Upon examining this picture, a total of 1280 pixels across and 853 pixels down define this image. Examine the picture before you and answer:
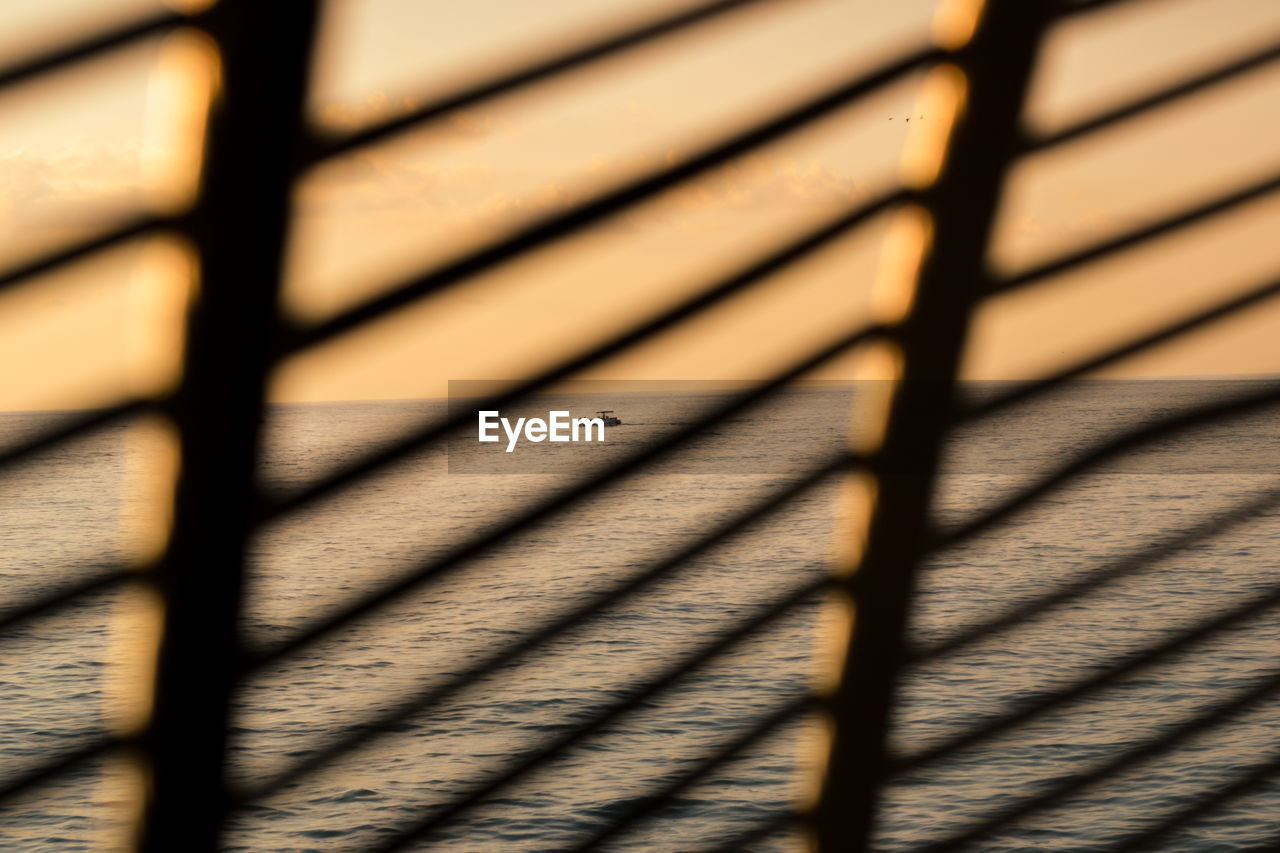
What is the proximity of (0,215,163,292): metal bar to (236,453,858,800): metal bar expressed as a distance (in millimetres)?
435

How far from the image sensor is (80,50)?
0.82 meters

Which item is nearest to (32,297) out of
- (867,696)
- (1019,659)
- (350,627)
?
(350,627)

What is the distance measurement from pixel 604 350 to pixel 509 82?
24 centimetres

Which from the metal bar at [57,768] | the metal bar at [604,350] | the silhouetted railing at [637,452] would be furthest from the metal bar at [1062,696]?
the metal bar at [57,768]

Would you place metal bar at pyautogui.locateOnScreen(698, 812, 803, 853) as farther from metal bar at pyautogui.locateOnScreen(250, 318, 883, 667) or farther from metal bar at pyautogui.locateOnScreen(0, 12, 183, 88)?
metal bar at pyautogui.locateOnScreen(0, 12, 183, 88)

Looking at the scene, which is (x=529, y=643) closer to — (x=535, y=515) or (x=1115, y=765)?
(x=535, y=515)

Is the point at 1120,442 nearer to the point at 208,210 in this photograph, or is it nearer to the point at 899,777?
the point at 899,777

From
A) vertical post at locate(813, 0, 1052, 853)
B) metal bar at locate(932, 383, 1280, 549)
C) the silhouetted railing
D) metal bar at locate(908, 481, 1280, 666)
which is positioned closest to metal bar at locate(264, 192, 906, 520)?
the silhouetted railing

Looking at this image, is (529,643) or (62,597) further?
(529,643)

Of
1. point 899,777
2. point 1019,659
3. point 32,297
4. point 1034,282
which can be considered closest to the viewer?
point 32,297

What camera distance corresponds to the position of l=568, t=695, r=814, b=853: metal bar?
1.13 metres

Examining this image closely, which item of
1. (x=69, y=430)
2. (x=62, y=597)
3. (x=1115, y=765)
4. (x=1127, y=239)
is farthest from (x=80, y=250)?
(x=1115, y=765)

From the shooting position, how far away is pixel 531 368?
1.00m

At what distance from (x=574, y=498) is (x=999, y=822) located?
689mm
